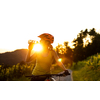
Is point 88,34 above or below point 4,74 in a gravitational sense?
above

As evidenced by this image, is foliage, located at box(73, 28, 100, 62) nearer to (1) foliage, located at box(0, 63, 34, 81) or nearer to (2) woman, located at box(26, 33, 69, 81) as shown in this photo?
(1) foliage, located at box(0, 63, 34, 81)

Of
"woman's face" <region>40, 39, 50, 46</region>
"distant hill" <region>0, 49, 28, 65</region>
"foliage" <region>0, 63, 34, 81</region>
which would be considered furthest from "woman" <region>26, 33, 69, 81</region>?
"foliage" <region>0, 63, 34, 81</region>

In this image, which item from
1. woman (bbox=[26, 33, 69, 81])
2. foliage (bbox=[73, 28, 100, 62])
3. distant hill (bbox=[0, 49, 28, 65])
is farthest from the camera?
foliage (bbox=[73, 28, 100, 62])

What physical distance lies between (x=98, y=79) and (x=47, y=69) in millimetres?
4810

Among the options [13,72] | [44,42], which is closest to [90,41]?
[13,72]

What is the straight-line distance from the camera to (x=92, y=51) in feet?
23.6

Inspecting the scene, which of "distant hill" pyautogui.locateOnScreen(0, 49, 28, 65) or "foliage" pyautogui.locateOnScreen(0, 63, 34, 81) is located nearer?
"distant hill" pyautogui.locateOnScreen(0, 49, 28, 65)

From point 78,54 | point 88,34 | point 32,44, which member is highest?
point 88,34

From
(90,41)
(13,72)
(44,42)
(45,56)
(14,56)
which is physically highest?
(90,41)

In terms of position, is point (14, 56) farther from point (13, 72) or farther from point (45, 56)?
point (45, 56)

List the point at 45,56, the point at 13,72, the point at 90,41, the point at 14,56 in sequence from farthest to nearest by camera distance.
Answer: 1. the point at 90,41
2. the point at 13,72
3. the point at 14,56
4. the point at 45,56

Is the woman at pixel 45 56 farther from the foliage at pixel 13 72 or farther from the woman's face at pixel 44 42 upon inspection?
the foliage at pixel 13 72
